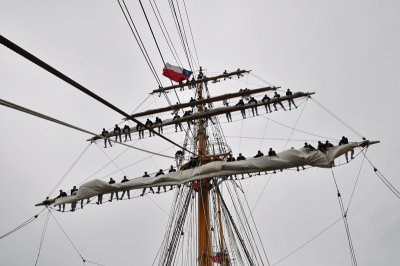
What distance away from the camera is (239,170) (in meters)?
7.51

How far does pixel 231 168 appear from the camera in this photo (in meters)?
7.63

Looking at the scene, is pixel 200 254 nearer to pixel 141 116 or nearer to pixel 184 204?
pixel 184 204

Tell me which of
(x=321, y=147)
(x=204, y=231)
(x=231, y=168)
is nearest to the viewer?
(x=321, y=147)

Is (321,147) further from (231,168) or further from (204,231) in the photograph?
(204,231)

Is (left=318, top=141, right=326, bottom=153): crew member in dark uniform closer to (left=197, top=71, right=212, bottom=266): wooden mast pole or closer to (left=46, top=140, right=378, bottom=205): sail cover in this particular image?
(left=46, top=140, right=378, bottom=205): sail cover

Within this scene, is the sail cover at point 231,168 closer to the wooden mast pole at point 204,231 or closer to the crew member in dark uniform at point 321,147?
the crew member in dark uniform at point 321,147

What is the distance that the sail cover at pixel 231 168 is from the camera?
272 inches

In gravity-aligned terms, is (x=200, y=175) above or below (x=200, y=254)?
above

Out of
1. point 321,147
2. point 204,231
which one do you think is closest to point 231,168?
point 204,231

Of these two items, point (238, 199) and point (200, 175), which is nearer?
point (200, 175)

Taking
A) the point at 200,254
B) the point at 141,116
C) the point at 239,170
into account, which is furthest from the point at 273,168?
the point at 141,116

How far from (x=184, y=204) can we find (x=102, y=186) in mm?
2980

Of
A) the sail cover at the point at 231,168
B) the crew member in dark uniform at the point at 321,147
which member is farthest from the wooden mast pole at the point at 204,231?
the crew member in dark uniform at the point at 321,147

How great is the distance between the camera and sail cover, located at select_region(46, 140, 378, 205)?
22.6 ft
